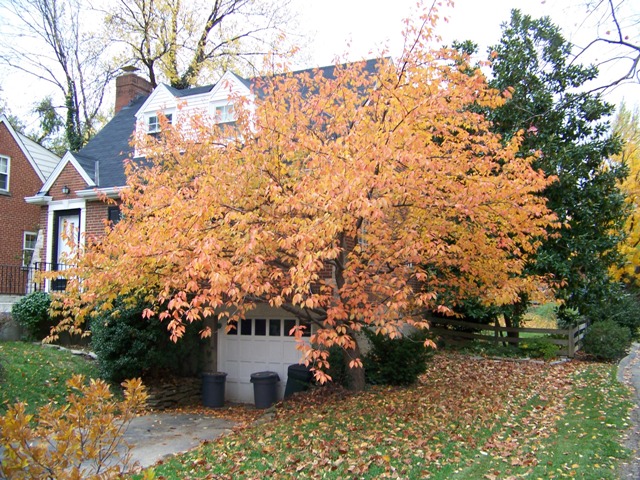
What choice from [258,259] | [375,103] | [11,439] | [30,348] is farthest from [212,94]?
[11,439]

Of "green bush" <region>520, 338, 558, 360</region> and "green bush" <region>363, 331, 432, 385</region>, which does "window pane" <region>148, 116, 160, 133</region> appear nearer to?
"green bush" <region>363, 331, 432, 385</region>

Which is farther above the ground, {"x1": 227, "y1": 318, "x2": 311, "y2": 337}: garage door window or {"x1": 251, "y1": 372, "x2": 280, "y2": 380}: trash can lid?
{"x1": 227, "y1": 318, "x2": 311, "y2": 337}: garage door window

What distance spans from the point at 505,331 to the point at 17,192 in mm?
18995

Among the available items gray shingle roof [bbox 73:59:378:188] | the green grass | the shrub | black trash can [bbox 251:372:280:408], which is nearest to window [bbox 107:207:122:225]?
gray shingle roof [bbox 73:59:378:188]

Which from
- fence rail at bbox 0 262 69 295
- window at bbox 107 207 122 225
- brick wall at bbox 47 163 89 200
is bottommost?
fence rail at bbox 0 262 69 295

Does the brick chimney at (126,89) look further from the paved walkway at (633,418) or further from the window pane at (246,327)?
the paved walkway at (633,418)

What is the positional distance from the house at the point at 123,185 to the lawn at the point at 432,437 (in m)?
3.62

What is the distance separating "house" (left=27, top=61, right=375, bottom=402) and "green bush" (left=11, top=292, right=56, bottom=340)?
229 centimetres

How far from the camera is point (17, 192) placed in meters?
21.2

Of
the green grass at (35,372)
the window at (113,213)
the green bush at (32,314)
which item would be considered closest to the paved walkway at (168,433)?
the green grass at (35,372)

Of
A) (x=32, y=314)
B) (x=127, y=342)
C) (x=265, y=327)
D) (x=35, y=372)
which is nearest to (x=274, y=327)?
(x=265, y=327)

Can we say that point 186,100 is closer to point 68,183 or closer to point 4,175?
point 68,183

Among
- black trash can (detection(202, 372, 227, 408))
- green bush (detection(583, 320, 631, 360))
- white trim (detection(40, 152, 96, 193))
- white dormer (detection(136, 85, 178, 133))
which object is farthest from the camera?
white dormer (detection(136, 85, 178, 133))

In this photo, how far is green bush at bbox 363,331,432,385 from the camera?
11.4 meters
